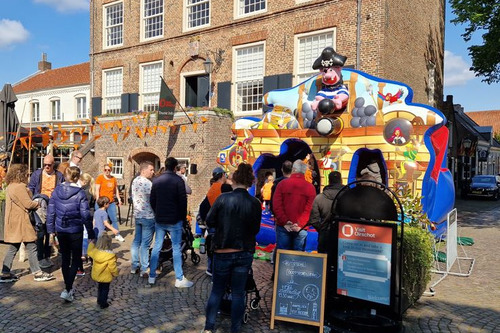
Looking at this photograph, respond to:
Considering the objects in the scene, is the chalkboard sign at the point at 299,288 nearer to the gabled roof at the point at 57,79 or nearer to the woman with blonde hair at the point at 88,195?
the woman with blonde hair at the point at 88,195

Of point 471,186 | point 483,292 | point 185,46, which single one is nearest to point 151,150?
point 185,46

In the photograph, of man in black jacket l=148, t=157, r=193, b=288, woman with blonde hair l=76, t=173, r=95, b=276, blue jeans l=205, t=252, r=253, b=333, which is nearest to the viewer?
blue jeans l=205, t=252, r=253, b=333

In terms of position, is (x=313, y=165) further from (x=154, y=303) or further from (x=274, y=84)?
(x=154, y=303)

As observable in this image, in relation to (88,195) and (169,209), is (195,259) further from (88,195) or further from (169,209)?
(88,195)

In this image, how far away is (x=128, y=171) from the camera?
16.1 meters

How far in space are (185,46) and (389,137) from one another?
34.4 feet

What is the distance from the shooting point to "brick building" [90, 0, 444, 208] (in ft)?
39.2

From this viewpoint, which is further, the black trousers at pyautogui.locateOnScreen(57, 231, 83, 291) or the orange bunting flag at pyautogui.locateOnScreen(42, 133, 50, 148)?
the orange bunting flag at pyautogui.locateOnScreen(42, 133, 50, 148)

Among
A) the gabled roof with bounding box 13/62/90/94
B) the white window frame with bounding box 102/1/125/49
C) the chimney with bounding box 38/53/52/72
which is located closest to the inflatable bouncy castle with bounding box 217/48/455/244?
the white window frame with bounding box 102/1/125/49

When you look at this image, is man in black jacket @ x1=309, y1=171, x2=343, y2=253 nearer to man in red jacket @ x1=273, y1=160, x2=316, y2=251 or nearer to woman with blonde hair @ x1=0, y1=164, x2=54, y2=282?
man in red jacket @ x1=273, y1=160, x2=316, y2=251

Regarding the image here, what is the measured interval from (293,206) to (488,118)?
6671 centimetres

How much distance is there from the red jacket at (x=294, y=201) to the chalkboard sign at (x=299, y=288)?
90cm

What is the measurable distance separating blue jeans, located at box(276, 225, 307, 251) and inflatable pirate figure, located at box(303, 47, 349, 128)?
12.8ft

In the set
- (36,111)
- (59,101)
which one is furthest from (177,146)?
(36,111)
